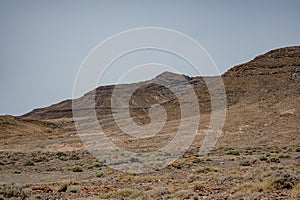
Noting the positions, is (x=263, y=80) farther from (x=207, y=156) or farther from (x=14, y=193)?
(x=14, y=193)

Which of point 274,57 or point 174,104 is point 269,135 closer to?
point 174,104

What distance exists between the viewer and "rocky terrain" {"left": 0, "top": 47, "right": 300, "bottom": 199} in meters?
12.1

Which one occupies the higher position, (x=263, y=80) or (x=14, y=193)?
(x=263, y=80)

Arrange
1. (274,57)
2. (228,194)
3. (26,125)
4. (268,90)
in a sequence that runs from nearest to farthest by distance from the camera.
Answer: (228,194)
(268,90)
(274,57)
(26,125)

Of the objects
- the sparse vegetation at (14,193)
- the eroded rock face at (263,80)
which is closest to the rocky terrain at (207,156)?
the sparse vegetation at (14,193)

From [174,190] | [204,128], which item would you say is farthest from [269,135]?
[174,190]

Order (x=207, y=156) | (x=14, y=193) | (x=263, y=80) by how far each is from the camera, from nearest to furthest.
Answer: (x=14, y=193), (x=207, y=156), (x=263, y=80)

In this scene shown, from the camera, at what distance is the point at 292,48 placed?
74.6 m

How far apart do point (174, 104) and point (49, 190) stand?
58238 mm

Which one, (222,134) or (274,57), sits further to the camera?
(274,57)

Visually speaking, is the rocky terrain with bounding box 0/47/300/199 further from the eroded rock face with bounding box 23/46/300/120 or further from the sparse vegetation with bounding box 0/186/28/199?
the eroded rock face with bounding box 23/46/300/120

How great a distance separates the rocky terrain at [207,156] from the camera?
39.6 ft

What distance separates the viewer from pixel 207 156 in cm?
2616

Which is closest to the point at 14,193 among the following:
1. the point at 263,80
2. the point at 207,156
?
the point at 207,156
